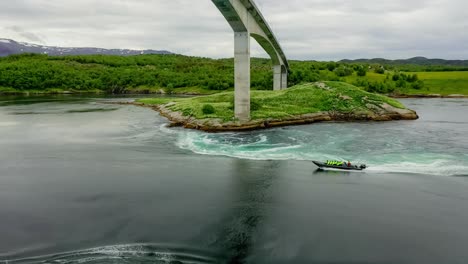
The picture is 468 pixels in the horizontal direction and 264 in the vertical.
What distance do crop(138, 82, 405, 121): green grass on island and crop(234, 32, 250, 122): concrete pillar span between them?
1858mm

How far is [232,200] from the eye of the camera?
21.3 m

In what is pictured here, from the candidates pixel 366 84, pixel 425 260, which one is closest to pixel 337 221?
pixel 425 260

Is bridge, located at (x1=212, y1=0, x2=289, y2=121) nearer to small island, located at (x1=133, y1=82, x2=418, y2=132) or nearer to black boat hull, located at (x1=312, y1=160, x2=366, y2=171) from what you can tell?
small island, located at (x1=133, y1=82, x2=418, y2=132)

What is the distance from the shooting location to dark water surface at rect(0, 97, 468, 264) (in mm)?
15117

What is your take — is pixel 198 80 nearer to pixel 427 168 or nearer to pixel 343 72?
pixel 343 72

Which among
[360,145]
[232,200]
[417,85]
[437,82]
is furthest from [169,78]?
[232,200]

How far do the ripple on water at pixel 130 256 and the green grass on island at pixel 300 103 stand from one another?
3282cm

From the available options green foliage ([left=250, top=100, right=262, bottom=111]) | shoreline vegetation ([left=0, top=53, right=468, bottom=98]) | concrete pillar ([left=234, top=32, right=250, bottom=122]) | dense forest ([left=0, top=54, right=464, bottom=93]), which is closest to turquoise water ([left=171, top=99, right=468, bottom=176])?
concrete pillar ([left=234, top=32, right=250, bottom=122])

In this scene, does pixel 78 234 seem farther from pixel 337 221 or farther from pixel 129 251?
pixel 337 221

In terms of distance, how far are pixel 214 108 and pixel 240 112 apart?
22.0 feet

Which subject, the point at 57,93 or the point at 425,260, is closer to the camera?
the point at 425,260

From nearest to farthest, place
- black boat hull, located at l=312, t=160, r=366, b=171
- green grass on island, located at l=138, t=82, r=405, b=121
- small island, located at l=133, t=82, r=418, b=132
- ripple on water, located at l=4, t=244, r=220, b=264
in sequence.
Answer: ripple on water, located at l=4, t=244, r=220, b=264 < black boat hull, located at l=312, t=160, r=366, b=171 < small island, located at l=133, t=82, r=418, b=132 < green grass on island, located at l=138, t=82, r=405, b=121

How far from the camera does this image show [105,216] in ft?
61.0

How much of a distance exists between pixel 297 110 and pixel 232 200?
34263mm
